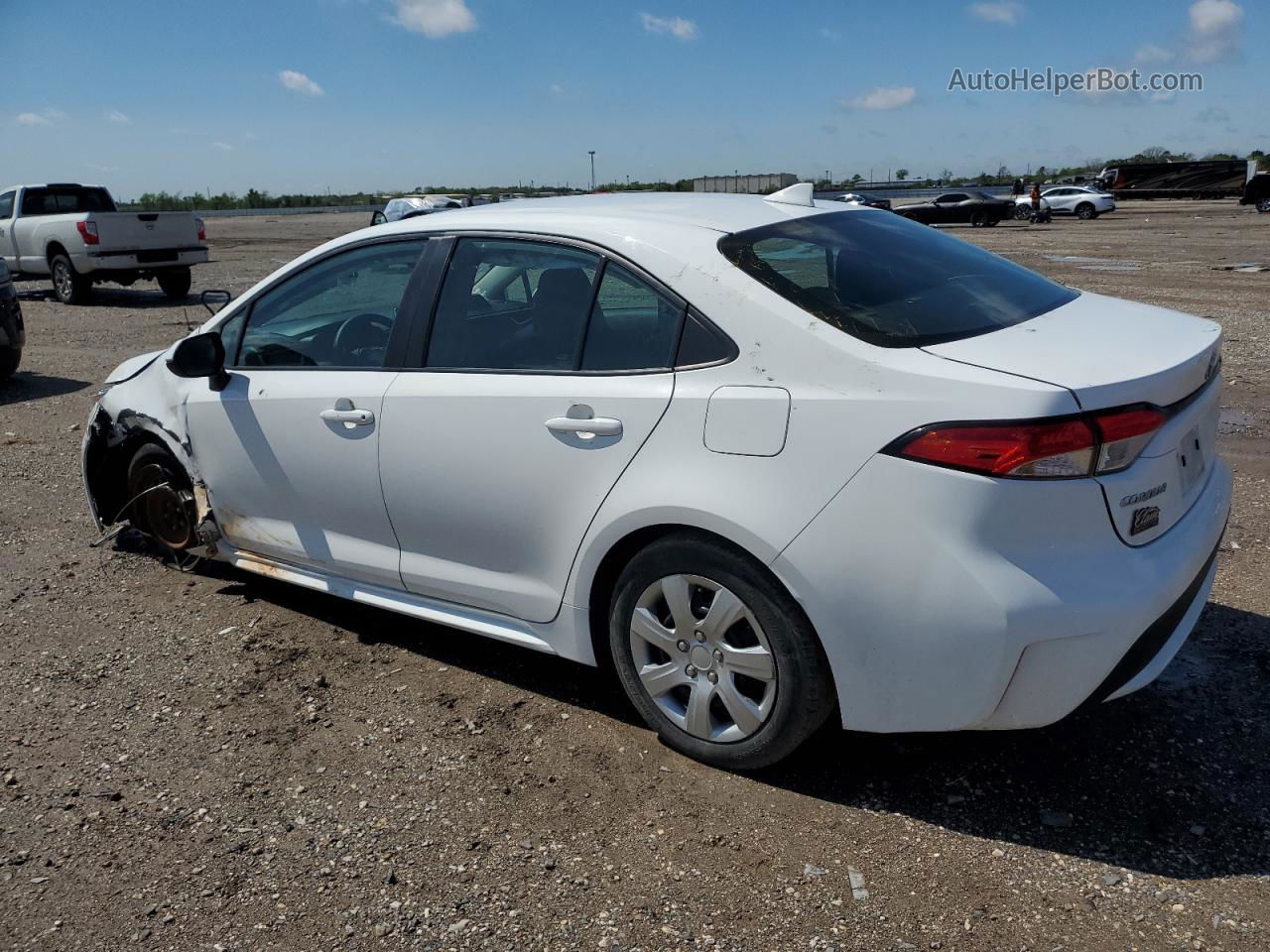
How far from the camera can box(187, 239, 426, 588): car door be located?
3.79 m

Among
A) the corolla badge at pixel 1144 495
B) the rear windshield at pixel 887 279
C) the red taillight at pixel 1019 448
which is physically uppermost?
the rear windshield at pixel 887 279

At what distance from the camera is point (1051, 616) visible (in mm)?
2559

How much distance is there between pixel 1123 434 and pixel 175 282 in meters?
18.2

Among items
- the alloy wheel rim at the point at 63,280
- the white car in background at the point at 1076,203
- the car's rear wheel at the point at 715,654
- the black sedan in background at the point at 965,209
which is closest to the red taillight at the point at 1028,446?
the car's rear wheel at the point at 715,654

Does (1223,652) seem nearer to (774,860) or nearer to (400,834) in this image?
(774,860)

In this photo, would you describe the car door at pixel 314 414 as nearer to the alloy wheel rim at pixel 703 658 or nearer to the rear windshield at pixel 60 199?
the alloy wheel rim at pixel 703 658

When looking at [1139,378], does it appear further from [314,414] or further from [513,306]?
[314,414]

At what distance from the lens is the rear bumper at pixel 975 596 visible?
100 inches

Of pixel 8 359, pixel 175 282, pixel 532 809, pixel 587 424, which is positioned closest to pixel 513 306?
pixel 587 424

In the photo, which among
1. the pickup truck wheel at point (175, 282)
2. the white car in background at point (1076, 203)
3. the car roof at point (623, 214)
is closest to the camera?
the car roof at point (623, 214)

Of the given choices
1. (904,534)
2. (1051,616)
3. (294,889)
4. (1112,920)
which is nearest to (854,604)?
(904,534)

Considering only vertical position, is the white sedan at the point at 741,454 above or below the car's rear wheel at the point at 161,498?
above

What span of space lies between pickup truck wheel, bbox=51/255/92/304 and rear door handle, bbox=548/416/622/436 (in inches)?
653

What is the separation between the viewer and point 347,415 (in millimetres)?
3752
